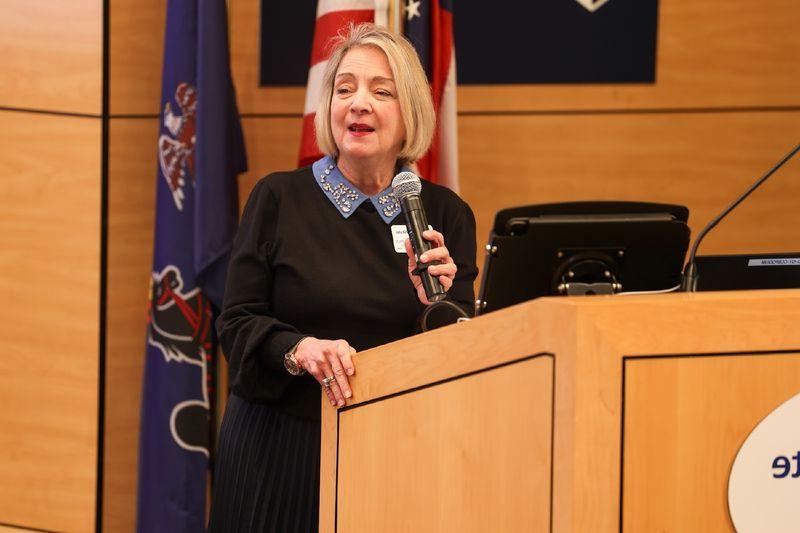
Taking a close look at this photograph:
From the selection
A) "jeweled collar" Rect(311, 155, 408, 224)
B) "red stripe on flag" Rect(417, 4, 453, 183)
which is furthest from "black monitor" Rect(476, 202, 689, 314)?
"red stripe on flag" Rect(417, 4, 453, 183)

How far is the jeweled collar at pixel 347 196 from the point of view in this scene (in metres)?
2.17

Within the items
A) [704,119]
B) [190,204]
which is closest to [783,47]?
[704,119]

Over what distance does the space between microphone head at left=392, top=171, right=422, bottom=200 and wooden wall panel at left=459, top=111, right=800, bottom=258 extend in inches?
62.7

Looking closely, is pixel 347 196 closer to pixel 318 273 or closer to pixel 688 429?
pixel 318 273

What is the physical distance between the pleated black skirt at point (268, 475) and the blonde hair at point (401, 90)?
1.96 feet

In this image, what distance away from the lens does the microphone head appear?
6.18ft

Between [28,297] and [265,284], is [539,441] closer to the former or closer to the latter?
[265,284]

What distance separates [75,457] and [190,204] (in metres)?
1.02

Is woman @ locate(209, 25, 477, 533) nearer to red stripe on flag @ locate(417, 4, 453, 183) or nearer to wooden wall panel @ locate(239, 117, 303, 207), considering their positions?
red stripe on flag @ locate(417, 4, 453, 183)

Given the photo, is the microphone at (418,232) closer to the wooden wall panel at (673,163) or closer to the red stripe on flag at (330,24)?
the red stripe on flag at (330,24)

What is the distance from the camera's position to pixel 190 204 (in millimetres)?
3275

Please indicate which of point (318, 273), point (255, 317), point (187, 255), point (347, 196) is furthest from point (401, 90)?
point (187, 255)

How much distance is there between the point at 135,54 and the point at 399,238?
1742 mm

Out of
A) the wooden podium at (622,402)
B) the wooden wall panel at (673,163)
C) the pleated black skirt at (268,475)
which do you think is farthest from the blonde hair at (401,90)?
the wooden wall panel at (673,163)
